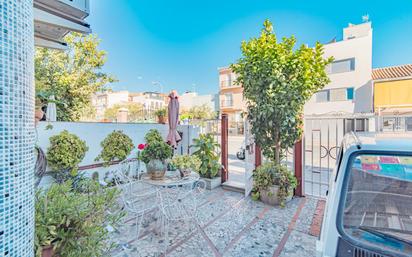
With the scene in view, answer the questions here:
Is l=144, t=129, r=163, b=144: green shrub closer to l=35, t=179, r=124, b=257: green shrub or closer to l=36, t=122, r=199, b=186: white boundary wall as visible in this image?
l=36, t=122, r=199, b=186: white boundary wall

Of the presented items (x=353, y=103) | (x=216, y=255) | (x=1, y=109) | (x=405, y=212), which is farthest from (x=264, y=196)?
(x=353, y=103)

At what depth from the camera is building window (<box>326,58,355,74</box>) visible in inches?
640

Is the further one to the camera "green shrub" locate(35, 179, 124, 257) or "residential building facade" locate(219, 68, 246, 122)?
"residential building facade" locate(219, 68, 246, 122)

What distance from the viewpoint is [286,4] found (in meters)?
9.13

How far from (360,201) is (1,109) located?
218 centimetres

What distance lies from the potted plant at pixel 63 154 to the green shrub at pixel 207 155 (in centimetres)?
278

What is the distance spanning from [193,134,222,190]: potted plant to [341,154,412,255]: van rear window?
13.6 ft

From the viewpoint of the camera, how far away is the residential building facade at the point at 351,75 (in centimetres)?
1575

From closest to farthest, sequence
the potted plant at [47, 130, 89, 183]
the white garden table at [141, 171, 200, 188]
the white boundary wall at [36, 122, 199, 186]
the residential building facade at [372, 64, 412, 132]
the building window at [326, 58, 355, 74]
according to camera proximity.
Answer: the white garden table at [141, 171, 200, 188]
the potted plant at [47, 130, 89, 183]
the white boundary wall at [36, 122, 199, 186]
the residential building facade at [372, 64, 412, 132]
the building window at [326, 58, 355, 74]

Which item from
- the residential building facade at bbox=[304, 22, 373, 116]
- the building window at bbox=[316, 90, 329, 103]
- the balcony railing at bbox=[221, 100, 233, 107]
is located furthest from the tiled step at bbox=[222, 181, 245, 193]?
the balcony railing at bbox=[221, 100, 233, 107]

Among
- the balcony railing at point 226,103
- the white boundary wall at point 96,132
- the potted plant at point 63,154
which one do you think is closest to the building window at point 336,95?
the balcony railing at point 226,103

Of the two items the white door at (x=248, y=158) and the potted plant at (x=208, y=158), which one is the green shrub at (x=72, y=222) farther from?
the potted plant at (x=208, y=158)

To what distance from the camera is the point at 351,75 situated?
53.1 feet

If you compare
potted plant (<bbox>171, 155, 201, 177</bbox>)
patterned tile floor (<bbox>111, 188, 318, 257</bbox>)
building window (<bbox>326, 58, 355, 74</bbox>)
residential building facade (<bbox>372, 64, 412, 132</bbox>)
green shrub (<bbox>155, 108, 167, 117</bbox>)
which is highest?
building window (<bbox>326, 58, 355, 74</bbox>)
